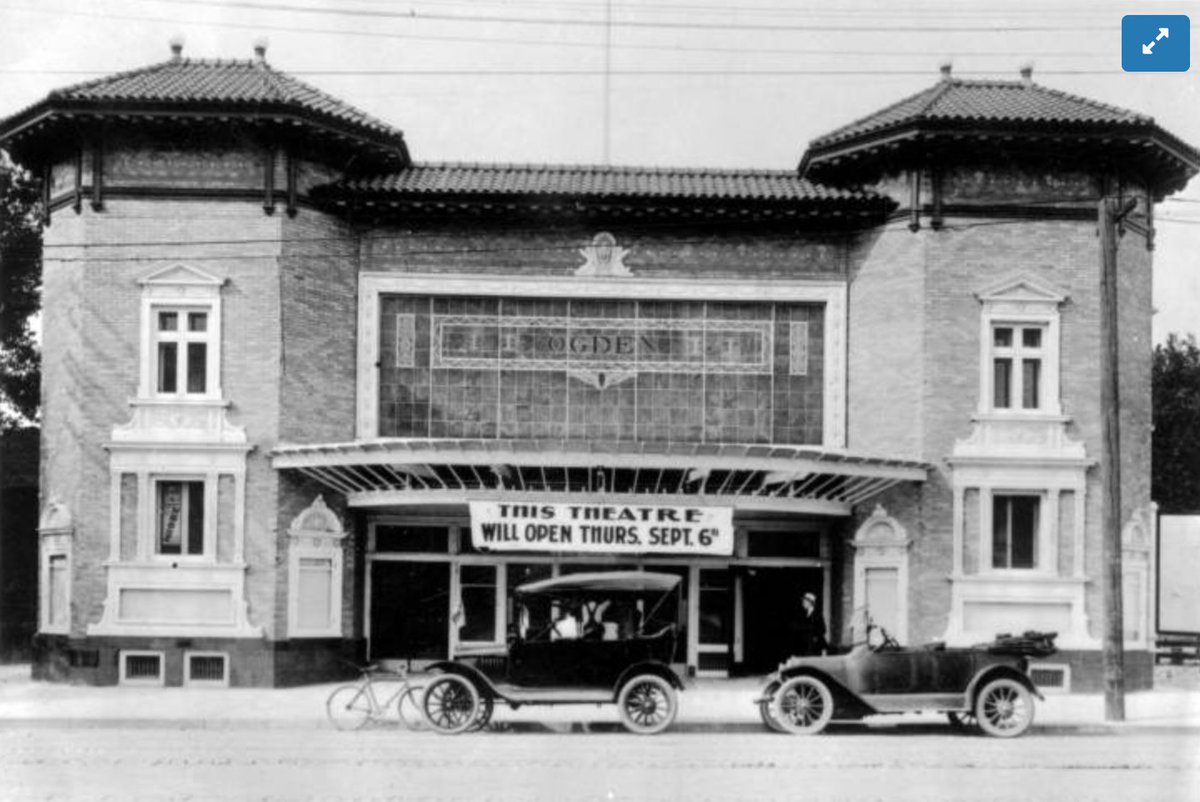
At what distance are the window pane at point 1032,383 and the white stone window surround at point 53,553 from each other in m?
14.3

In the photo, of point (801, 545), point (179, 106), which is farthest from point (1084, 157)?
point (179, 106)

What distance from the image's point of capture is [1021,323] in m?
25.5

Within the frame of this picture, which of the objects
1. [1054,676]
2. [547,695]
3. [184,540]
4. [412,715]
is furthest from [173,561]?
[1054,676]

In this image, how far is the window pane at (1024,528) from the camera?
2552 cm

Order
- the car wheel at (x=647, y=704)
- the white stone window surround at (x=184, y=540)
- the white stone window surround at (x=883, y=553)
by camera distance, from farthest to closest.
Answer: the white stone window surround at (x=883, y=553)
the white stone window surround at (x=184, y=540)
the car wheel at (x=647, y=704)

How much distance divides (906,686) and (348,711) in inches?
Answer: 255

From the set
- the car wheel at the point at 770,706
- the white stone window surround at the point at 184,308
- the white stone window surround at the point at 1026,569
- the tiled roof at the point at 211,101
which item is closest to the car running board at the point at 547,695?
the car wheel at the point at 770,706

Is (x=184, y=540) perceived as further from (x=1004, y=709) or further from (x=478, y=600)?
(x=1004, y=709)

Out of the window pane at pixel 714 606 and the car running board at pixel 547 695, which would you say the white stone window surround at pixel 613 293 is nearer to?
the window pane at pixel 714 606

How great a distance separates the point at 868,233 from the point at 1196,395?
2737 cm

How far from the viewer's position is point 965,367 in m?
25.4

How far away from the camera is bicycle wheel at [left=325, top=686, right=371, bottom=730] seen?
19.2m

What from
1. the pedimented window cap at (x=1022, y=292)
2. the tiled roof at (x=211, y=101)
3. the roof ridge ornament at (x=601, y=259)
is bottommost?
the pedimented window cap at (x=1022, y=292)

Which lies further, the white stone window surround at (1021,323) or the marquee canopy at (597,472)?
the white stone window surround at (1021,323)
